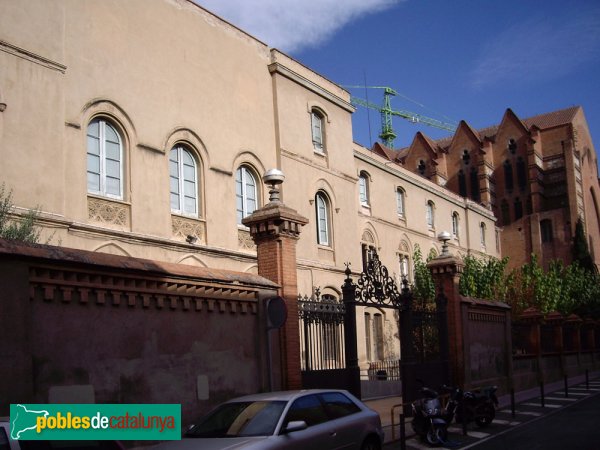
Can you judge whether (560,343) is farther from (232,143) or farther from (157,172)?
(157,172)

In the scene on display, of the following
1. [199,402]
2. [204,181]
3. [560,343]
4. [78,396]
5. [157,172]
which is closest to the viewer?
[78,396]

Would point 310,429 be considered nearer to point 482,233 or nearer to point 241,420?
point 241,420

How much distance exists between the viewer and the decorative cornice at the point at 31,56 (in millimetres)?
16484

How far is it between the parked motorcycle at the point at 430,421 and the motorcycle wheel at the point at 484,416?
6.97 feet

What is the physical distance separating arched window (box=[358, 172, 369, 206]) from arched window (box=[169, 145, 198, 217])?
1386 centimetres

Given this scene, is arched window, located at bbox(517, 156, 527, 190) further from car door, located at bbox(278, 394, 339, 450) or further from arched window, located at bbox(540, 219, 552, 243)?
car door, located at bbox(278, 394, 339, 450)

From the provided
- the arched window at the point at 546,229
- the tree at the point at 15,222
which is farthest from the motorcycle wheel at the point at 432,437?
the arched window at the point at 546,229

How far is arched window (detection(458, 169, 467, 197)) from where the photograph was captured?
70938 mm

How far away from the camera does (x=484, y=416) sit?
641 inches

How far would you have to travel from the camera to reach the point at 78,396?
924cm

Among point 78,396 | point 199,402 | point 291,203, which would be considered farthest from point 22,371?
point 291,203

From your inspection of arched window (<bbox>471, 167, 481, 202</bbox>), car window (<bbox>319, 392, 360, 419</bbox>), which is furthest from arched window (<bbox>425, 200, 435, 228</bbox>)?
car window (<bbox>319, 392, 360, 419</bbox>)

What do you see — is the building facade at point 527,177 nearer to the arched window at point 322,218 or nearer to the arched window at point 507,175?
the arched window at point 507,175

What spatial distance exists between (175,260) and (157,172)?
8.15 feet
